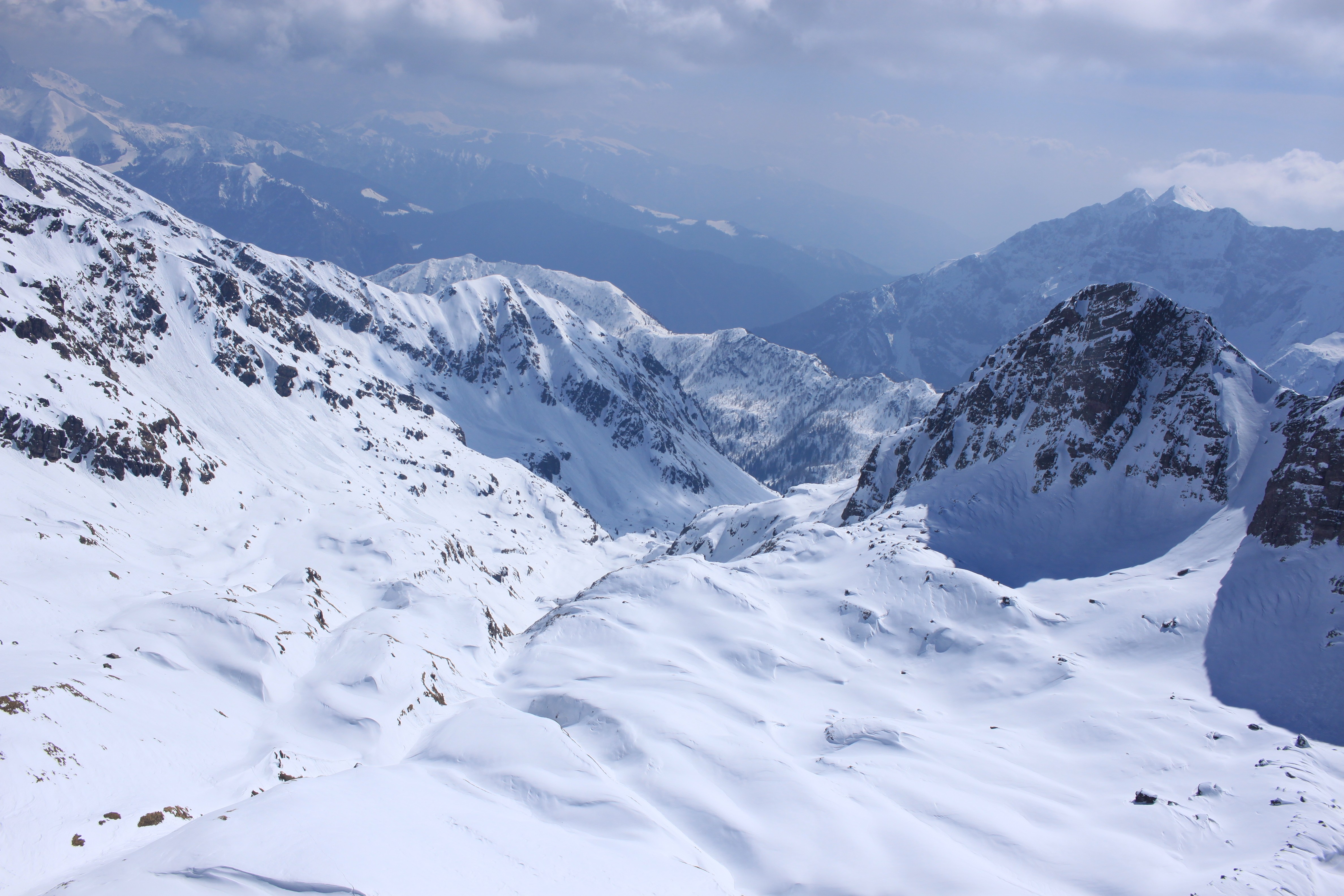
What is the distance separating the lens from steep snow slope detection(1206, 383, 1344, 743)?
50312 millimetres

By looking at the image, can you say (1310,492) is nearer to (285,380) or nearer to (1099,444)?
(1099,444)

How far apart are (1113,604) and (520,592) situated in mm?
112848

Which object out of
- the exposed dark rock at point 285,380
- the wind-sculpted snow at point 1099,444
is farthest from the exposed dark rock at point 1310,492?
the exposed dark rock at point 285,380

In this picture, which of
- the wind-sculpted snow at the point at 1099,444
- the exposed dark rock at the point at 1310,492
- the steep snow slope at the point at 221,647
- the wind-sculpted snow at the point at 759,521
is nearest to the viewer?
the steep snow slope at the point at 221,647

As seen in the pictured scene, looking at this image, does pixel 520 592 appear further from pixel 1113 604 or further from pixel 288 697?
pixel 1113 604

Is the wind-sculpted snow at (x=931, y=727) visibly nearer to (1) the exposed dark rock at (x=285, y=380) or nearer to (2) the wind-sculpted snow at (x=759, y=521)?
(2) the wind-sculpted snow at (x=759, y=521)

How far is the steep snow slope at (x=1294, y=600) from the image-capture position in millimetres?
50312

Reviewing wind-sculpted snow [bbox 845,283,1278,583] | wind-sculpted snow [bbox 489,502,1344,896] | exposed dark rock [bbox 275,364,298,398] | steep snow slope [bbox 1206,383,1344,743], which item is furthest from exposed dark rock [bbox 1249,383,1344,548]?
exposed dark rock [bbox 275,364,298,398]

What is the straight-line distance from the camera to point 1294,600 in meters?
56.8

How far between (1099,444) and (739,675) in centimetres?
5658

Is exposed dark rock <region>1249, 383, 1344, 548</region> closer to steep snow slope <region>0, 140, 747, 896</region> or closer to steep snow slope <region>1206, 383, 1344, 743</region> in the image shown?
steep snow slope <region>1206, 383, 1344, 743</region>

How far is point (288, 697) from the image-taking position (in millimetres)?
52469

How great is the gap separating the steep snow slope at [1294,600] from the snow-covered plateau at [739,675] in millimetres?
276

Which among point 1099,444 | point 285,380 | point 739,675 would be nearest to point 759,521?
point 1099,444
